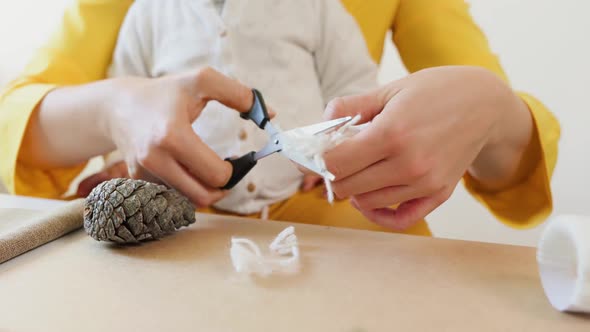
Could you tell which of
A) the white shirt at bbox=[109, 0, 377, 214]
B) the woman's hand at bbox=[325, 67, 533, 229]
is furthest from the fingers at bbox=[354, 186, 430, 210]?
the white shirt at bbox=[109, 0, 377, 214]

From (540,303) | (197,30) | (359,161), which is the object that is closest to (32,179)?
(197,30)

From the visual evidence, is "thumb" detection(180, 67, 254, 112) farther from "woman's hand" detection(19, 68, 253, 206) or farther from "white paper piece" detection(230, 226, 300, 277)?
"white paper piece" detection(230, 226, 300, 277)

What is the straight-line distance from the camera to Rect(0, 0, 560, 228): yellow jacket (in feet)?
1.72

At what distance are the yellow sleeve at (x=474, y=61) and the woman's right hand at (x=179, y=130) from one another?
0.97ft

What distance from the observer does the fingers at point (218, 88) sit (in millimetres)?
450

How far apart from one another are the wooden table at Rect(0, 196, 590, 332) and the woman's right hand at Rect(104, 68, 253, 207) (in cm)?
6

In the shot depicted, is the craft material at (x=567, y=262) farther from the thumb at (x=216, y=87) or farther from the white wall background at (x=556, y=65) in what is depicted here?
the white wall background at (x=556, y=65)

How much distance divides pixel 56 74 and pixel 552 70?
975 mm

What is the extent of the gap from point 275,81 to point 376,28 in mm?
199

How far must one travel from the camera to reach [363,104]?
38cm

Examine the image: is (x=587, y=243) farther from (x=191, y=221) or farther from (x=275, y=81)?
(x=275, y=81)

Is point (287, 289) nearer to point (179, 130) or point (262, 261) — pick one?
point (262, 261)

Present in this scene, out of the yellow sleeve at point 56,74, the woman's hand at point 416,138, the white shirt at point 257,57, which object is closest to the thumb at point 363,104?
the woman's hand at point 416,138

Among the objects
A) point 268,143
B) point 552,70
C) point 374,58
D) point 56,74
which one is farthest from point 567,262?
point 552,70
